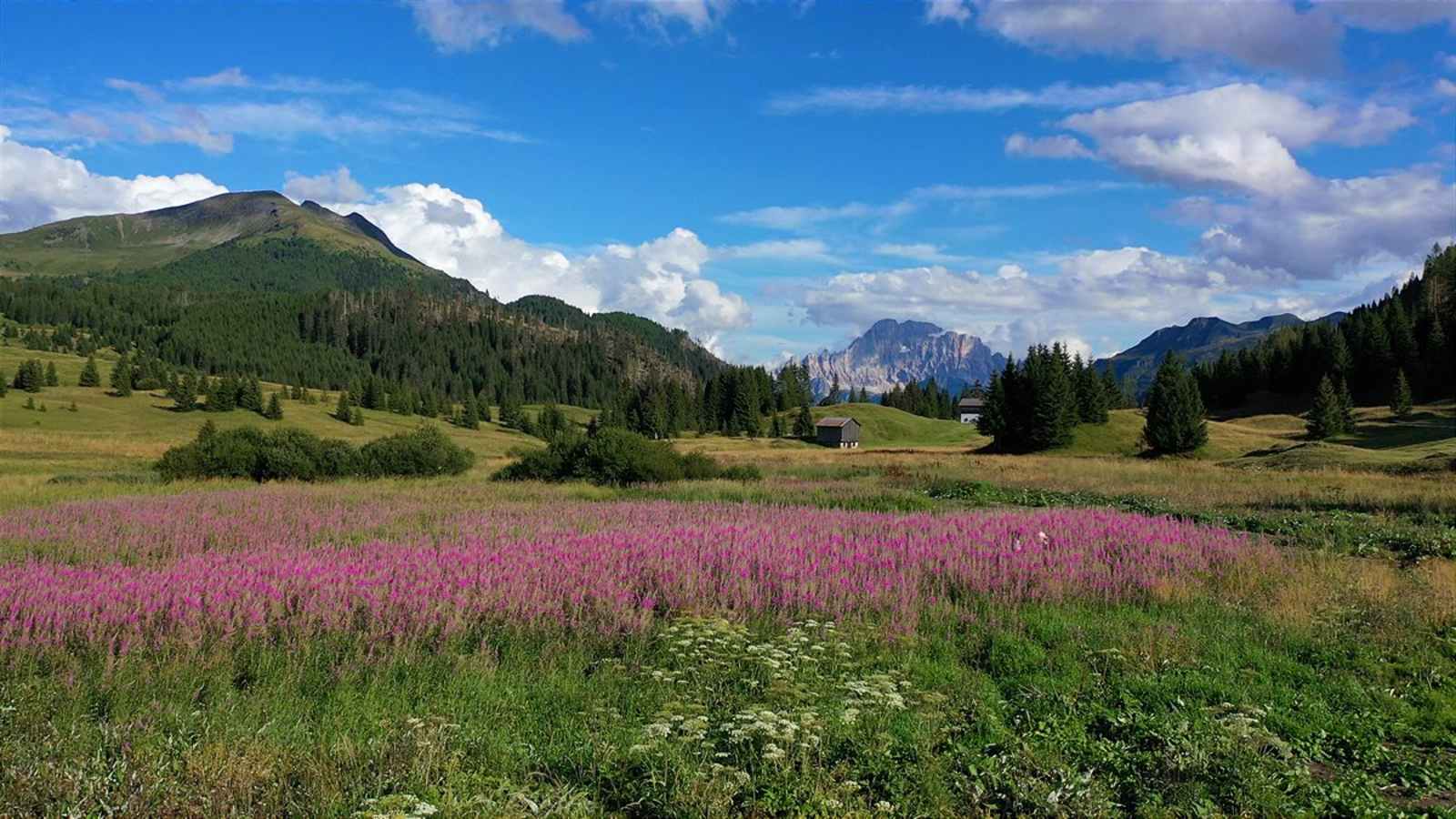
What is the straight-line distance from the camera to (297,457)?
31328 mm

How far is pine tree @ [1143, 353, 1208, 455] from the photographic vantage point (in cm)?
6700

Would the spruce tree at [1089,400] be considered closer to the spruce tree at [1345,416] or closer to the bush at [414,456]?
the spruce tree at [1345,416]

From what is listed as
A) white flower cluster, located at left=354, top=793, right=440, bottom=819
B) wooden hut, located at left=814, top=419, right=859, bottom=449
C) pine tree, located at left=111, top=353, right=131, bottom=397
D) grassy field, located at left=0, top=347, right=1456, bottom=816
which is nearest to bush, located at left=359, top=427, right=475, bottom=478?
grassy field, located at left=0, top=347, right=1456, bottom=816

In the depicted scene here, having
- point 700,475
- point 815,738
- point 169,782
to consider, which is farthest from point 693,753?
point 700,475

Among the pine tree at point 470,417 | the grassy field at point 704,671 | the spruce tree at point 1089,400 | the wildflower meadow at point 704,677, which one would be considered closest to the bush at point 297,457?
the grassy field at point 704,671

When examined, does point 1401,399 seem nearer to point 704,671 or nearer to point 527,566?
point 527,566

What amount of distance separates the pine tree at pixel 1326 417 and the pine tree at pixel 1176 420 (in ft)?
47.0

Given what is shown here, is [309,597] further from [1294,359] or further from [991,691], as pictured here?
[1294,359]

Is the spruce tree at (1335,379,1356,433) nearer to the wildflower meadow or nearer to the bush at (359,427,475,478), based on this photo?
the wildflower meadow

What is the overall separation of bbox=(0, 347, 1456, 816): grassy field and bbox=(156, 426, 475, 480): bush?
1695 cm

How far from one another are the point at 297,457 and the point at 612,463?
12.9 m

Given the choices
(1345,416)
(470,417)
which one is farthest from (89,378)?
(1345,416)

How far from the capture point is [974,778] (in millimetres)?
5285

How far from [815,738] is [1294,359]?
141 m
